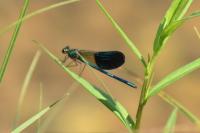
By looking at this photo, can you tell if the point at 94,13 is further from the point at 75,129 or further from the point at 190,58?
the point at 75,129

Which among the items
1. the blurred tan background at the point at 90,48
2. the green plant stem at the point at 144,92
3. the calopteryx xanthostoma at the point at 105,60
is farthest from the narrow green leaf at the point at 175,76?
the blurred tan background at the point at 90,48

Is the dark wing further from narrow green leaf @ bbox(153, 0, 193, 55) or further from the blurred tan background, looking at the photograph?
the blurred tan background

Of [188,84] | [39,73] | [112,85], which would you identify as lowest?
[188,84]

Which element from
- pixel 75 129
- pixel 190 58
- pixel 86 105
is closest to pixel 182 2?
pixel 75 129

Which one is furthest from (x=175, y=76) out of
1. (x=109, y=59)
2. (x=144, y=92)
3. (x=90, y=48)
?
(x=90, y=48)

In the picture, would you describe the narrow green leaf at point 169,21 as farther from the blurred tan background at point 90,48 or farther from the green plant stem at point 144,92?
the blurred tan background at point 90,48

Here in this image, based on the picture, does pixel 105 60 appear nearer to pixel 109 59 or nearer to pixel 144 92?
pixel 109 59

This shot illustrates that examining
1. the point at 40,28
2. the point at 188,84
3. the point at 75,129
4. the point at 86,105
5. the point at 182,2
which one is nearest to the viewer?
the point at 182,2
